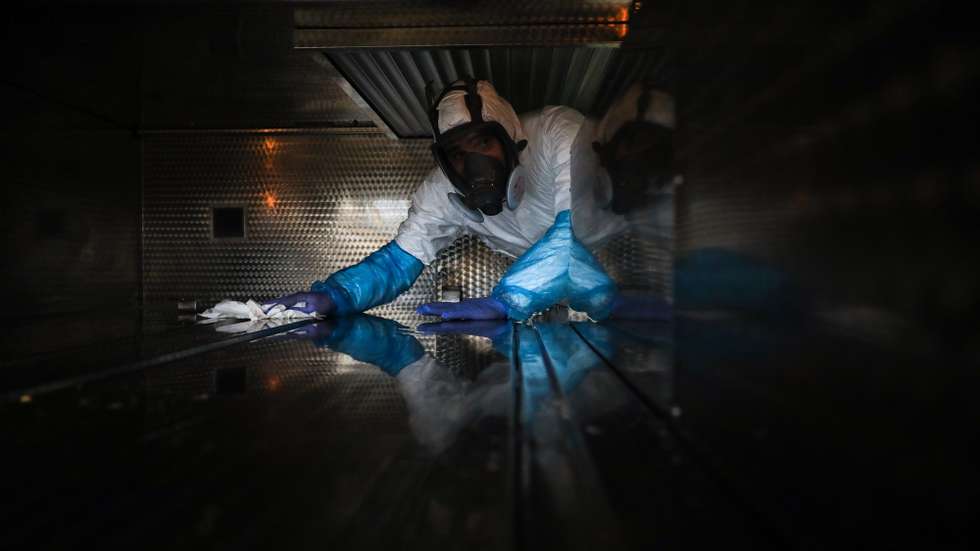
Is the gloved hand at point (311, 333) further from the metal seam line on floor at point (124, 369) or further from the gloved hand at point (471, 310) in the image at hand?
the gloved hand at point (471, 310)

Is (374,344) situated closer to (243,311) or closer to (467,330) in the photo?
(467,330)

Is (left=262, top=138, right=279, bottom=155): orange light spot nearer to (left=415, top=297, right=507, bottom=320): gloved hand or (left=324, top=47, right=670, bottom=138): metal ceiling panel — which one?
(left=324, top=47, right=670, bottom=138): metal ceiling panel

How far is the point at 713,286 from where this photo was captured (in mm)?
586

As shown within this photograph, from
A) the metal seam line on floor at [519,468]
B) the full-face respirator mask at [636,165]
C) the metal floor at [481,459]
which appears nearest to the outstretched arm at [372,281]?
the full-face respirator mask at [636,165]

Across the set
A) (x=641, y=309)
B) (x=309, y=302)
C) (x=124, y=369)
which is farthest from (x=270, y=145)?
(x=641, y=309)

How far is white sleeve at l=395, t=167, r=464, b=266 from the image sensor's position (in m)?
2.31

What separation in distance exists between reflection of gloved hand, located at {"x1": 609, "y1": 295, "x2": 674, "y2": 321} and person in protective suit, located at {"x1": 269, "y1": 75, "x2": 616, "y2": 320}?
0.21 ft

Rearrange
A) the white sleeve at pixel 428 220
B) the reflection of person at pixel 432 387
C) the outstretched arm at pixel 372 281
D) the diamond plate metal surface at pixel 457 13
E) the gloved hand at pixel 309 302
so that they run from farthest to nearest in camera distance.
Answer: the white sleeve at pixel 428 220 → the outstretched arm at pixel 372 281 → the gloved hand at pixel 309 302 → the diamond plate metal surface at pixel 457 13 → the reflection of person at pixel 432 387

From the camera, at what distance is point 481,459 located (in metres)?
0.40

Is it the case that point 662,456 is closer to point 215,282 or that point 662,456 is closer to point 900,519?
point 900,519

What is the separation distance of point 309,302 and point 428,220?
647mm

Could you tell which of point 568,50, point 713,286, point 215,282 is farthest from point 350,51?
point 215,282

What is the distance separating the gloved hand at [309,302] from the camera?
1.95 metres

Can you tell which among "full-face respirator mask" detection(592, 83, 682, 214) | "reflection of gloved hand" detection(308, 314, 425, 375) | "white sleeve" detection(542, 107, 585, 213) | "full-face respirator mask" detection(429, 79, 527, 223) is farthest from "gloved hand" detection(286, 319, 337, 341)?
"white sleeve" detection(542, 107, 585, 213)
